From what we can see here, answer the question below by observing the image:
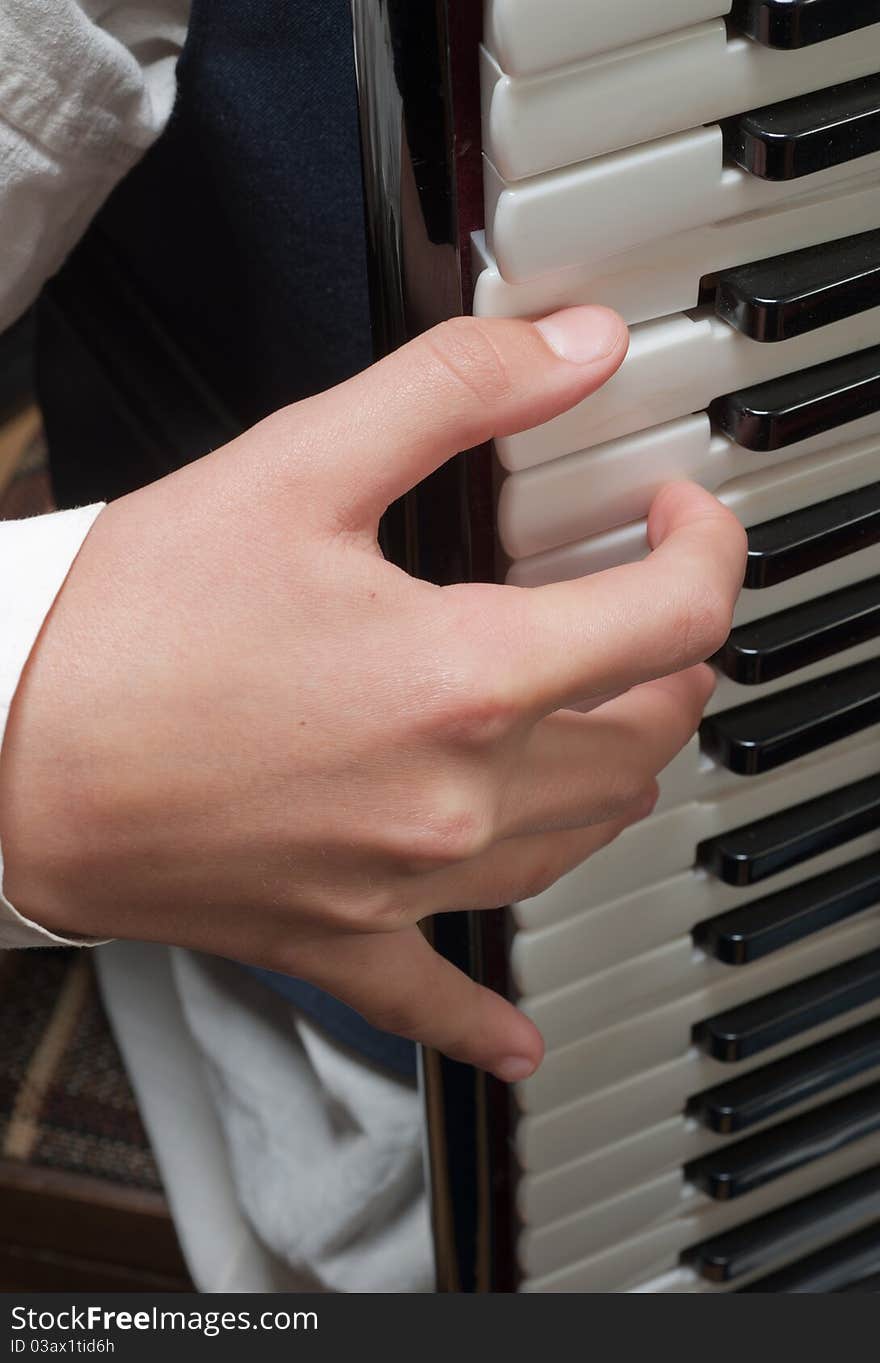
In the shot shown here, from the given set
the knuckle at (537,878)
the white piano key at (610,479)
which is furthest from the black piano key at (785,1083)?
the white piano key at (610,479)

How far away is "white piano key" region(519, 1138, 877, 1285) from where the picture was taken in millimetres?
684

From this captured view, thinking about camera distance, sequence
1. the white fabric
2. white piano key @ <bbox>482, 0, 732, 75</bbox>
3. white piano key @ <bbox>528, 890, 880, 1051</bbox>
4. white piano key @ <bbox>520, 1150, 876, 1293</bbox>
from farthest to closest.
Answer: white piano key @ <bbox>520, 1150, 876, 1293</bbox>
white piano key @ <bbox>528, 890, 880, 1051</bbox>
the white fabric
white piano key @ <bbox>482, 0, 732, 75</bbox>

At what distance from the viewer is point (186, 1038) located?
0.86m

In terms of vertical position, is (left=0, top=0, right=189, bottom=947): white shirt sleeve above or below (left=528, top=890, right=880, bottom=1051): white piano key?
above

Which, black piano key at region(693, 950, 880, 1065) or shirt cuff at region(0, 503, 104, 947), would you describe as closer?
shirt cuff at region(0, 503, 104, 947)

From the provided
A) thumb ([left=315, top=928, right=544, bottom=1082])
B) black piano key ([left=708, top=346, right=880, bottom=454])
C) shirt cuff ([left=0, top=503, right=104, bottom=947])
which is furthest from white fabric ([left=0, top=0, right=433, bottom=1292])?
black piano key ([left=708, top=346, right=880, bottom=454])

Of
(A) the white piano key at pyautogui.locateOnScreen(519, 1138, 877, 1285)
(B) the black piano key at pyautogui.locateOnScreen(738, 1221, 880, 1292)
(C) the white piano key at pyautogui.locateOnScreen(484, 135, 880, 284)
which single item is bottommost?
(B) the black piano key at pyautogui.locateOnScreen(738, 1221, 880, 1292)

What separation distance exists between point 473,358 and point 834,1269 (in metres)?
0.58

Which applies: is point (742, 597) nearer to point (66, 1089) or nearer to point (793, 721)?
point (793, 721)

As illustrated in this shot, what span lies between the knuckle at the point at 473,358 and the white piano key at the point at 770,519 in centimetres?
6

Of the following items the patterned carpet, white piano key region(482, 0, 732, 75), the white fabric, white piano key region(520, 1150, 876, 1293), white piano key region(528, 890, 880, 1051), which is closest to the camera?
Answer: white piano key region(482, 0, 732, 75)

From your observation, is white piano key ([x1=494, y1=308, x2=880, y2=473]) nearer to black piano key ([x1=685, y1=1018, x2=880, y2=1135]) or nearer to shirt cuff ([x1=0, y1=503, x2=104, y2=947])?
shirt cuff ([x1=0, y1=503, x2=104, y2=947])

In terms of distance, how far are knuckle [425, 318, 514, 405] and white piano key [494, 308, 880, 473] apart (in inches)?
1.2

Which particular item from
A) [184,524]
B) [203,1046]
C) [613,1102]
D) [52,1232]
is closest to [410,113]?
[184,524]
